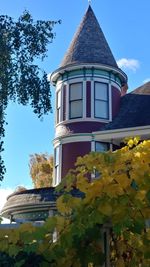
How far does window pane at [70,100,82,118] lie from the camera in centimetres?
2075

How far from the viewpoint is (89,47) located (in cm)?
2194

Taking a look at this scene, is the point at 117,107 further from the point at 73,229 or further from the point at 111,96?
the point at 73,229

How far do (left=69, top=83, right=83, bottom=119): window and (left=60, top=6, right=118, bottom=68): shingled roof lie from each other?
1178 millimetres

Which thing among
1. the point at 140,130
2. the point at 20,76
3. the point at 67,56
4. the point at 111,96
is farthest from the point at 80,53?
the point at 20,76

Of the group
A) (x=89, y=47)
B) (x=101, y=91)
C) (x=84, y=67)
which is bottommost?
(x=101, y=91)

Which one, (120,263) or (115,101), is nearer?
(120,263)

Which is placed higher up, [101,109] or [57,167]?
[101,109]

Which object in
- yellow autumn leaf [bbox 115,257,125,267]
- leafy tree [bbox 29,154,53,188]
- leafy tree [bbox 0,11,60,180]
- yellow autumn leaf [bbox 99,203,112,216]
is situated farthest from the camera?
leafy tree [bbox 29,154,53,188]

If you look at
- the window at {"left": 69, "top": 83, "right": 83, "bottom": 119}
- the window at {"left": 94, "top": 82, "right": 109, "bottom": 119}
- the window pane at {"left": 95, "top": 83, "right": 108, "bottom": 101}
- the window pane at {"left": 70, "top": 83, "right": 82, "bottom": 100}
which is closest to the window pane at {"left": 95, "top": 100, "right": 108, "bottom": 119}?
the window at {"left": 94, "top": 82, "right": 109, "bottom": 119}

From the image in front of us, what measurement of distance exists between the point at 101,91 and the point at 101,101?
53cm

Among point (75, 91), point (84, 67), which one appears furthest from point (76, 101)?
point (84, 67)

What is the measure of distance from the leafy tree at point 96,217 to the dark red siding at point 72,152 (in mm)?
15812

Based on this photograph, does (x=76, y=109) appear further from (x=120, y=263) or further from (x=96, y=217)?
(x=96, y=217)

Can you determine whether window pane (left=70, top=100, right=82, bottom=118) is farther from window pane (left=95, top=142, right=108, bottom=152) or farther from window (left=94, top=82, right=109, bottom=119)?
window pane (left=95, top=142, right=108, bottom=152)
